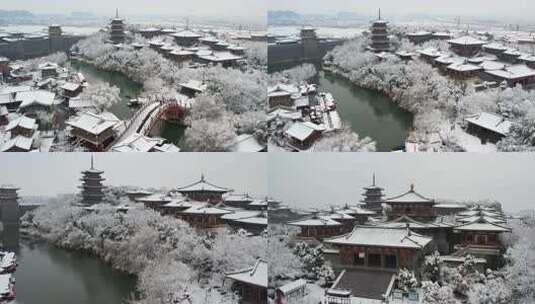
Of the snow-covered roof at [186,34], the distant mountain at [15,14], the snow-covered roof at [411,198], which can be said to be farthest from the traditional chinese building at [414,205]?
the distant mountain at [15,14]

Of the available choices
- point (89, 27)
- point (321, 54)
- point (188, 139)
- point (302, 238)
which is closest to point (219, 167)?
point (188, 139)

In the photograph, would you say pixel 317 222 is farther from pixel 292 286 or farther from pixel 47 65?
pixel 47 65

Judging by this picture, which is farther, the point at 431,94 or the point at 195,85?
the point at 195,85

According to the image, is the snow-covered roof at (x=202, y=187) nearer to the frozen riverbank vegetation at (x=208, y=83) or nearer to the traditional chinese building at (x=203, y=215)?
the traditional chinese building at (x=203, y=215)

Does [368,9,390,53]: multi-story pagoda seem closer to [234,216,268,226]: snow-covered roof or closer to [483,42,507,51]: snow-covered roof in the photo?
[483,42,507,51]: snow-covered roof

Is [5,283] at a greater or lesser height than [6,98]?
lesser

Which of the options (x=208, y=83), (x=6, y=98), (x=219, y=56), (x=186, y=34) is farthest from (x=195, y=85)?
(x=6, y=98)

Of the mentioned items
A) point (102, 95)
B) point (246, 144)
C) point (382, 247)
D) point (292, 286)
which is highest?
point (102, 95)
